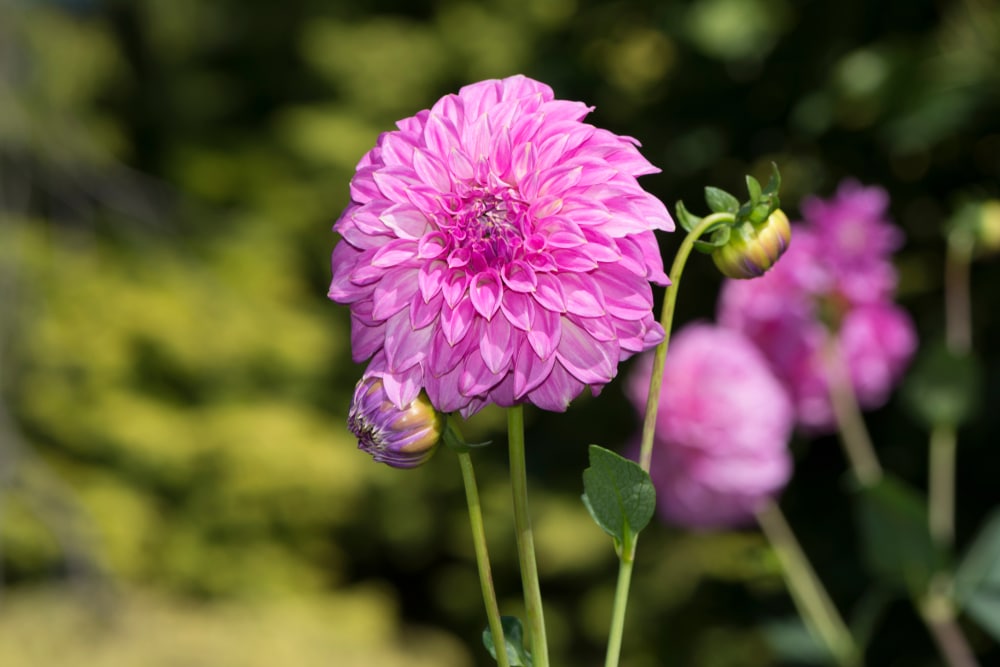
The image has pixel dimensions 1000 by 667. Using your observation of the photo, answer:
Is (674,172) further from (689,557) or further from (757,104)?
(689,557)

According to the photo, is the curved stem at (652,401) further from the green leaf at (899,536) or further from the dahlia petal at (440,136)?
the green leaf at (899,536)

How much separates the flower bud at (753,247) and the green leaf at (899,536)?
370 mm

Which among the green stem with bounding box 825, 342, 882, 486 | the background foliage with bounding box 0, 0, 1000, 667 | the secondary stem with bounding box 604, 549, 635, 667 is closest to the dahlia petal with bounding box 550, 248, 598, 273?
the secondary stem with bounding box 604, 549, 635, 667

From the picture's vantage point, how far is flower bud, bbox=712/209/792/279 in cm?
47

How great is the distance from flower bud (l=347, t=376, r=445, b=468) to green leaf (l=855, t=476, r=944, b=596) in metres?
0.44

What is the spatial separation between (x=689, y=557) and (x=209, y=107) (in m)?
3.42

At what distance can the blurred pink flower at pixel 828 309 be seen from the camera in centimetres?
91

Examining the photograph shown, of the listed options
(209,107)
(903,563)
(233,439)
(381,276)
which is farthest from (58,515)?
(209,107)

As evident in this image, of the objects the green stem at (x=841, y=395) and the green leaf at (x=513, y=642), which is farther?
the green stem at (x=841, y=395)

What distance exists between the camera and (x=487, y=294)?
0.44 meters

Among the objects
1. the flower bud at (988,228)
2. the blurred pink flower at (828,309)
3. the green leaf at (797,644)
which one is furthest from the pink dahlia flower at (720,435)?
the flower bud at (988,228)

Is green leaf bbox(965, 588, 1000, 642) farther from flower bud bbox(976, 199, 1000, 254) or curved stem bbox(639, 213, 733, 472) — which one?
curved stem bbox(639, 213, 733, 472)

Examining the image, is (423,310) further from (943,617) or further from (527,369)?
(943,617)

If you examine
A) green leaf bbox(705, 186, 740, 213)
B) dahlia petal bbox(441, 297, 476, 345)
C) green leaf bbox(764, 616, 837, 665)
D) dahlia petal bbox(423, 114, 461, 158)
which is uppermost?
dahlia petal bbox(423, 114, 461, 158)
